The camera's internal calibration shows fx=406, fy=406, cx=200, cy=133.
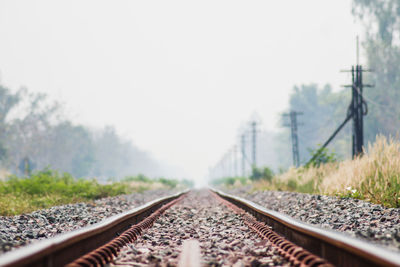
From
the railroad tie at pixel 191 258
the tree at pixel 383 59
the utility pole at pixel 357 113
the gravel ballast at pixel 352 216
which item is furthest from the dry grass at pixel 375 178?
the tree at pixel 383 59

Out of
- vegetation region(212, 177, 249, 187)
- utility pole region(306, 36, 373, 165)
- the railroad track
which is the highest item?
utility pole region(306, 36, 373, 165)

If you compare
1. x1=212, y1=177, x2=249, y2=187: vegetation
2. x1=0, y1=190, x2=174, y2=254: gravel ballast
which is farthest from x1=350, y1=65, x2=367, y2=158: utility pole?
x1=0, y1=190, x2=174, y2=254: gravel ballast

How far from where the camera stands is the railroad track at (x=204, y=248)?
260cm

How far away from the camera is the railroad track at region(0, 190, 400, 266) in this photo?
260 centimetres

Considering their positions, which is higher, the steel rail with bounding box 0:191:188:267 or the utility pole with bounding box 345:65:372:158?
the utility pole with bounding box 345:65:372:158

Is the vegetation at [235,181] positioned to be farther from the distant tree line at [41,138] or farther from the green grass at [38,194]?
the distant tree line at [41,138]

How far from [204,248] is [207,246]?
0.15m

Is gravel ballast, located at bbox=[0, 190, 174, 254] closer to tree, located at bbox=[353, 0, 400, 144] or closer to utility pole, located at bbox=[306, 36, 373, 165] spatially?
utility pole, located at bbox=[306, 36, 373, 165]

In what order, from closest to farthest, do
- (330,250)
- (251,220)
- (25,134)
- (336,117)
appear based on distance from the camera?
(330,250), (251,220), (336,117), (25,134)

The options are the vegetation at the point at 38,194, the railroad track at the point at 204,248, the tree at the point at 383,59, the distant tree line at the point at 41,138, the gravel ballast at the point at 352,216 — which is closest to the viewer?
the railroad track at the point at 204,248

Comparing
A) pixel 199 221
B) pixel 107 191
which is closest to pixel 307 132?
pixel 107 191

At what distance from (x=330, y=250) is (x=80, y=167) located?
7899cm

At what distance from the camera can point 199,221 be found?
7.49 meters

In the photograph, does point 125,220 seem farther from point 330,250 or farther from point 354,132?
point 354,132
